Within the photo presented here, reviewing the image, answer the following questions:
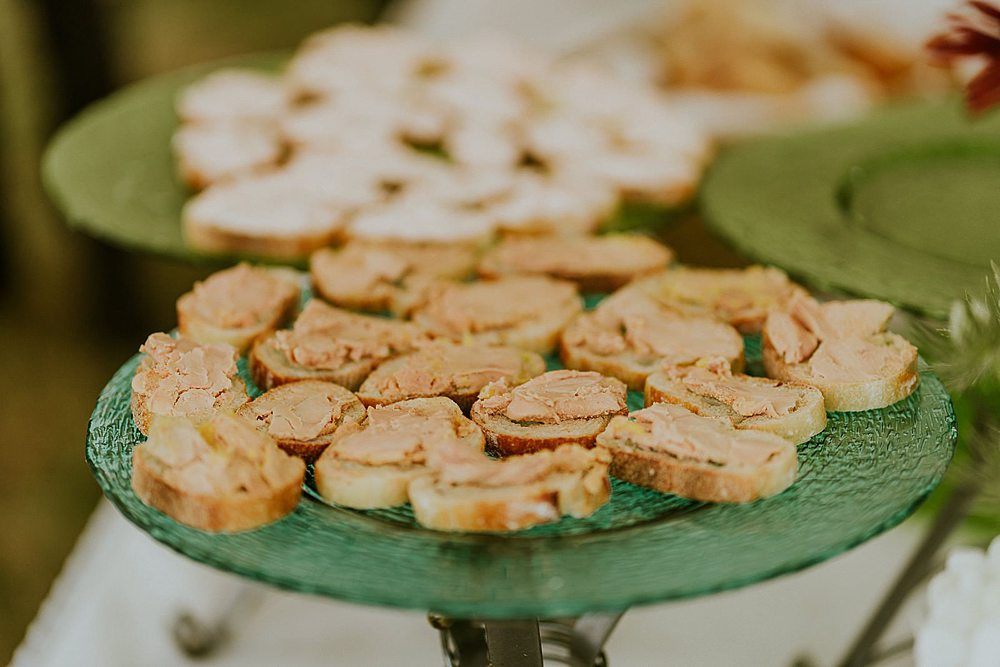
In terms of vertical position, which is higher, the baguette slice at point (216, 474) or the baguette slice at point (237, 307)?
the baguette slice at point (216, 474)

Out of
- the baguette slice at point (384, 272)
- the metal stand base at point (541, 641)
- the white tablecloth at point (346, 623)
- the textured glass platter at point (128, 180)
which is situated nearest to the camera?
the metal stand base at point (541, 641)

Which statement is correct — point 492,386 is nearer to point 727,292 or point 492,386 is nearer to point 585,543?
point 585,543

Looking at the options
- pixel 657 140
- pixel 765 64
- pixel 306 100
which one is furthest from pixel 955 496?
pixel 765 64

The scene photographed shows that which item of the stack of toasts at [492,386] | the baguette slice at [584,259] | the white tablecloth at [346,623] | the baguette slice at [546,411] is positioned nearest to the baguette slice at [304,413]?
the stack of toasts at [492,386]

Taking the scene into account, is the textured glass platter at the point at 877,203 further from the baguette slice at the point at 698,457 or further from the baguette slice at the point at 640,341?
the baguette slice at the point at 698,457

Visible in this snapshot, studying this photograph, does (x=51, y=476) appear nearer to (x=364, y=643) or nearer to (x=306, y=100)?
(x=306, y=100)

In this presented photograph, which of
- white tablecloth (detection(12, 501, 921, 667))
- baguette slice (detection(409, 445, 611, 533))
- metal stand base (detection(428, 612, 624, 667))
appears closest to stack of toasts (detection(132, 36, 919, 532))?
baguette slice (detection(409, 445, 611, 533))

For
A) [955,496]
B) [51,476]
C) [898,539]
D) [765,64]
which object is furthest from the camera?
[51,476]

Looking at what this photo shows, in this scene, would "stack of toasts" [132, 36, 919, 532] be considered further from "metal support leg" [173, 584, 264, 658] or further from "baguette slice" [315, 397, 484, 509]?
"metal support leg" [173, 584, 264, 658]
